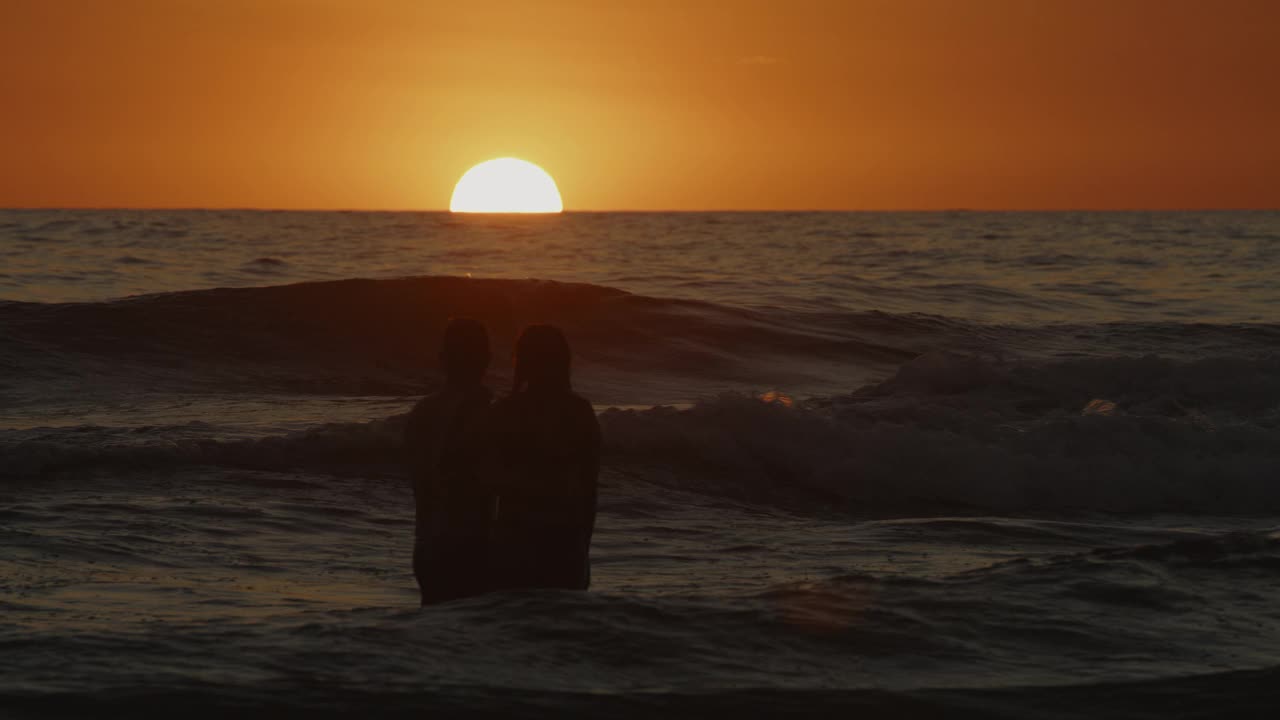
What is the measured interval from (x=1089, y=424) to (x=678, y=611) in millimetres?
8289

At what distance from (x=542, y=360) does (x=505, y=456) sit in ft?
1.56

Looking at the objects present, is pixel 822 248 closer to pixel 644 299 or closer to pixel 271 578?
pixel 644 299

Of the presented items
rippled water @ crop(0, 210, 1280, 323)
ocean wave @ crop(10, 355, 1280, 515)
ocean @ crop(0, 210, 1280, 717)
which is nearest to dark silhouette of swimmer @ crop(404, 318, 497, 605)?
ocean @ crop(0, 210, 1280, 717)

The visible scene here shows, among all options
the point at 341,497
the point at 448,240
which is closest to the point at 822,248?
the point at 448,240

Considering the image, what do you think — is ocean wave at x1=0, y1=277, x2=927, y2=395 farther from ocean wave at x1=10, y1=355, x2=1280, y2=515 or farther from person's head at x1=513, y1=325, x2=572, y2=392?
person's head at x1=513, y1=325, x2=572, y2=392

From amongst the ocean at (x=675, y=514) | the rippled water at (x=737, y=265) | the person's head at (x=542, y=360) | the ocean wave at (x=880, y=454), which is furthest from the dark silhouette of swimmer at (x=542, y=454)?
the rippled water at (x=737, y=265)

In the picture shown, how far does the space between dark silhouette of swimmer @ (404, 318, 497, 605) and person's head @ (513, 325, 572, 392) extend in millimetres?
173

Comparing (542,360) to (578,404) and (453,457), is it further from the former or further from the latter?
(453,457)

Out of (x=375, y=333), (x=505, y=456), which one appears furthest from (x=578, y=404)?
(x=375, y=333)

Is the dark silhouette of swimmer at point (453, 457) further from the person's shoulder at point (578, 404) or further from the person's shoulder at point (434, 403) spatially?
the person's shoulder at point (578, 404)

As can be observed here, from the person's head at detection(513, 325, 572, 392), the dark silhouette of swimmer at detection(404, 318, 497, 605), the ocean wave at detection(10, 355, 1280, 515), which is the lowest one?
the ocean wave at detection(10, 355, 1280, 515)

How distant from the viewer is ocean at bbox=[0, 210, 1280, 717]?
5.77 metres

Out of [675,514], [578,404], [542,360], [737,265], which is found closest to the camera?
Answer: [542,360]

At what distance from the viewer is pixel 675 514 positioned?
10.8 metres
